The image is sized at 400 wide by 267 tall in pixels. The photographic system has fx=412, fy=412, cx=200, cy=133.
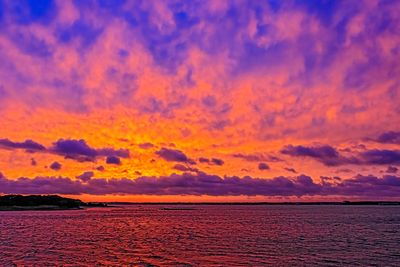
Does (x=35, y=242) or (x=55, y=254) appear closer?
(x=55, y=254)

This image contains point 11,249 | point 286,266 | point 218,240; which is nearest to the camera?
point 286,266

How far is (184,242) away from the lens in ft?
180

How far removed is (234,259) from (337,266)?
9.57 metres

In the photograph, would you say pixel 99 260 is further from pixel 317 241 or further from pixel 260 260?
pixel 317 241

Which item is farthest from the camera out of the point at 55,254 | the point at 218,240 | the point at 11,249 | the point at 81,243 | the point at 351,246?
the point at 218,240

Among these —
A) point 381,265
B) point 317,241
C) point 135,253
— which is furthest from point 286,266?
point 317,241

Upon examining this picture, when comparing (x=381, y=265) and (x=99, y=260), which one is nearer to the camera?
(x=381, y=265)

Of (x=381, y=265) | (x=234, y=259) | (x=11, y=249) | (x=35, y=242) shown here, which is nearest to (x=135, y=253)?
(x=234, y=259)

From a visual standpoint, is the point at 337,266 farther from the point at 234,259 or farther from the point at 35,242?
the point at 35,242

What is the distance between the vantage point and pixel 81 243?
5384cm

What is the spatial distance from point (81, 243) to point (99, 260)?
16.0 meters

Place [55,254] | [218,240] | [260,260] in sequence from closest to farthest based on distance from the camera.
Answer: [260,260]
[55,254]
[218,240]

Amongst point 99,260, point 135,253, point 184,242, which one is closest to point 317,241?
point 184,242

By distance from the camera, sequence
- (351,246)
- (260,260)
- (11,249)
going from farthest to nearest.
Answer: (351,246), (11,249), (260,260)
